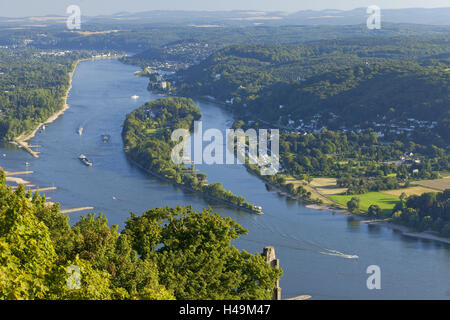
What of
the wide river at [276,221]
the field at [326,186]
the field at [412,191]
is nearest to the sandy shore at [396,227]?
the wide river at [276,221]

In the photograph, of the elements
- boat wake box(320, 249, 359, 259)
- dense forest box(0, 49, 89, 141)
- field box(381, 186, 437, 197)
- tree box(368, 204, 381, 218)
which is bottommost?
boat wake box(320, 249, 359, 259)

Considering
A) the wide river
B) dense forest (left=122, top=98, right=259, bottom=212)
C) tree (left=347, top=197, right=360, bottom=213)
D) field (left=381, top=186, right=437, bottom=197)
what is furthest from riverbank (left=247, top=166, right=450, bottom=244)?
field (left=381, top=186, right=437, bottom=197)

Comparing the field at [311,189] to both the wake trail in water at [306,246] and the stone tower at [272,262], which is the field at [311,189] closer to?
the wake trail in water at [306,246]

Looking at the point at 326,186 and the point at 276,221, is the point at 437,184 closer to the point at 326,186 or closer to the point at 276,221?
the point at 326,186

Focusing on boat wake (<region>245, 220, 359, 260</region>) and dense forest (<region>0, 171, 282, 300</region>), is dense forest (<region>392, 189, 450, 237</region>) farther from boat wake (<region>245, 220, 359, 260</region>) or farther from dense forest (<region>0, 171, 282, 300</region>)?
dense forest (<region>0, 171, 282, 300</region>)

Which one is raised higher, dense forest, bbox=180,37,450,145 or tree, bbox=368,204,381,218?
dense forest, bbox=180,37,450,145

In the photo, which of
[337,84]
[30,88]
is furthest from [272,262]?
[30,88]
